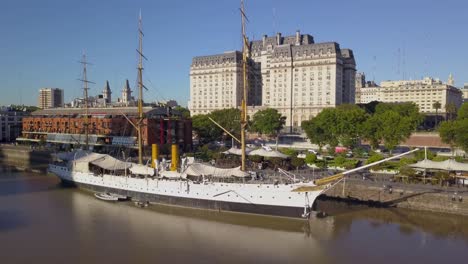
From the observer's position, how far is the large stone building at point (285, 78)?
114m

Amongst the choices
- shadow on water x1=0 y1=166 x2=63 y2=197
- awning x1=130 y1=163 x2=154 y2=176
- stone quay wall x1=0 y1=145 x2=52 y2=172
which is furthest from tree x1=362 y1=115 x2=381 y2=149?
stone quay wall x1=0 y1=145 x2=52 y2=172

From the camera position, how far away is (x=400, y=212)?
34.0 meters

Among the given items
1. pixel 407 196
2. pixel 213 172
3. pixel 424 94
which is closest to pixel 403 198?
pixel 407 196

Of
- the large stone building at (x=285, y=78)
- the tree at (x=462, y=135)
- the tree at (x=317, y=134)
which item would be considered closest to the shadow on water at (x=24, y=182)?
the tree at (x=317, y=134)

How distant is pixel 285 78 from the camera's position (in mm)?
120812

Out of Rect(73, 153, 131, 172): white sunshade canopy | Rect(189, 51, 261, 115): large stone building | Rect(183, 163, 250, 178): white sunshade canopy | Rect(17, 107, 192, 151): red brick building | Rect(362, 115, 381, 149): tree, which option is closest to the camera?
Rect(183, 163, 250, 178): white sunshade canopy

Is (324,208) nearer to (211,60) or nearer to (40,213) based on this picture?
(40,213)

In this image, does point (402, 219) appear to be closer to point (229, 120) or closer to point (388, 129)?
point (388, 129)

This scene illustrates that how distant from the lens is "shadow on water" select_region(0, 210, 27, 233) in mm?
30030

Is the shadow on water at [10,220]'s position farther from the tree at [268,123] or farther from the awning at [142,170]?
the tree at [268,123]

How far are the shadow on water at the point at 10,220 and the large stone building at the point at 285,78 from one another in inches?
2734

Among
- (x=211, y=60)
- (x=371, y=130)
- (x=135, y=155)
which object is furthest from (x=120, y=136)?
(x=211, y=60)

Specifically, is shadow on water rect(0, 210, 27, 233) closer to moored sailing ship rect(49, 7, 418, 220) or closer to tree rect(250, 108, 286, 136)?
moored sailing ship rect(49, 7, 418, 220)

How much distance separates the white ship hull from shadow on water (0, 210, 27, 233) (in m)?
Result: 9.29
